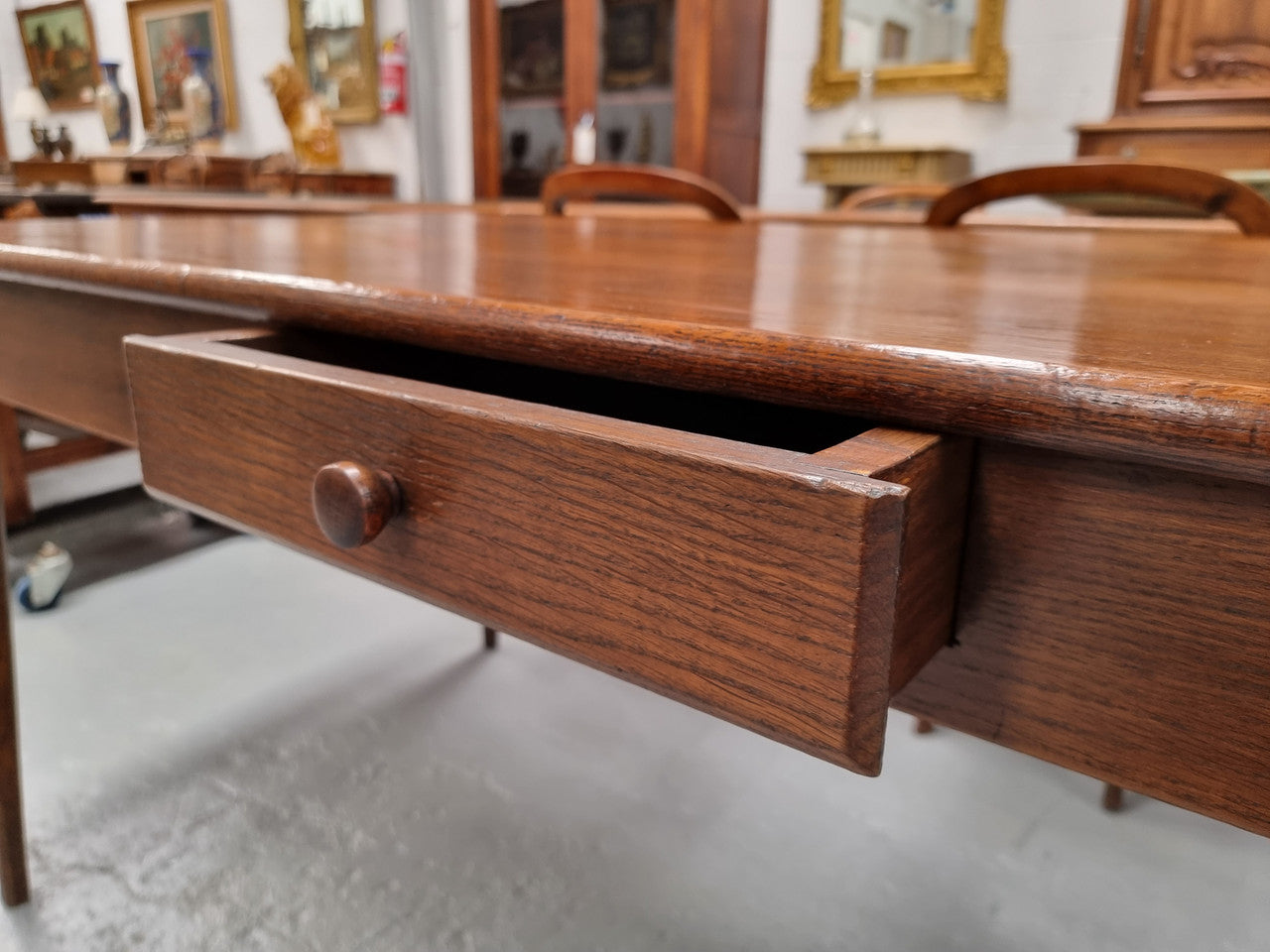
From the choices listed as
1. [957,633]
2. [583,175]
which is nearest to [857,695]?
[957,633]

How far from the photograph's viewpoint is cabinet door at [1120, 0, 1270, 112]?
6.67 ft

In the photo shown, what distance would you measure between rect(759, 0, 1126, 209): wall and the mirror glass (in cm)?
11

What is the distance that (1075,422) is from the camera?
235 mm

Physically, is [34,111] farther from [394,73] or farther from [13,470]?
[13,470]

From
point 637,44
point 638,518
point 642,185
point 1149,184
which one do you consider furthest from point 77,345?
point 637,44

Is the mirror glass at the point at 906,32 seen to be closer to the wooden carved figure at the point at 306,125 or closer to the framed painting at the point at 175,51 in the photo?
the wooden carved figure at the point at 306,125


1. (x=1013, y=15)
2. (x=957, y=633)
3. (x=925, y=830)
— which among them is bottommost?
(x=925, y=830)

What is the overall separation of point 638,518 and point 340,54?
4292mm

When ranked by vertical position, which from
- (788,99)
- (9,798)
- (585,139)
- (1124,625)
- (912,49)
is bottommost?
(9,798)

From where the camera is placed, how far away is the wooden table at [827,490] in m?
0.23

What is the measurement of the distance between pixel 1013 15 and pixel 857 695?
2888 millimetres

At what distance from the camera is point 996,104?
2.66m

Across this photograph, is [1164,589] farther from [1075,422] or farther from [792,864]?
[792,864]

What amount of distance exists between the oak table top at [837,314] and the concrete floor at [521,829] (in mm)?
639
